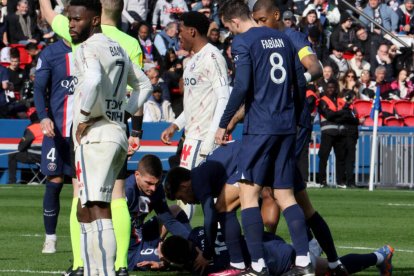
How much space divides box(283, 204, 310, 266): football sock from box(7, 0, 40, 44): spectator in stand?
20.9 metres

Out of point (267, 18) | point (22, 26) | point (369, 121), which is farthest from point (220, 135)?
point (22, 26)

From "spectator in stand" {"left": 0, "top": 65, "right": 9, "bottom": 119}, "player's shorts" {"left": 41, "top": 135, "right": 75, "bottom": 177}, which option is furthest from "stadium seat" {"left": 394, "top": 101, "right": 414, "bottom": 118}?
"player's shorts" {"left": 41, "top": 135, "right": 75, "bottom": 177}

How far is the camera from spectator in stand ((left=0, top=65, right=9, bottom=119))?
25.5m

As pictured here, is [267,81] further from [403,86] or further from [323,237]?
[403,86]

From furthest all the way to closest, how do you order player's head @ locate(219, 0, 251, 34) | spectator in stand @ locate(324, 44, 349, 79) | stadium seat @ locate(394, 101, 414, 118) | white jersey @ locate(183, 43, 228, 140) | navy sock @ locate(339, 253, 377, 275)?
spectator in stand @ locate(324, 44, 349, 79) < stadium seat @ locate(394, 101, 414, 118) < white jersey @ locate(183, 43, 228, 140) < player's head @ locate(219, 0, 251, 34) < navy sock @ locate(339, 253, 377, 275)

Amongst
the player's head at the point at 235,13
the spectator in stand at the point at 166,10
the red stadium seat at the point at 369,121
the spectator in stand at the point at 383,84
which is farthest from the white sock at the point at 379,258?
the spectator in stand at the point at 166,10

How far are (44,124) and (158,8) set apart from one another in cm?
2082

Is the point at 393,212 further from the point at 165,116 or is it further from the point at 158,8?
the point at 158,8

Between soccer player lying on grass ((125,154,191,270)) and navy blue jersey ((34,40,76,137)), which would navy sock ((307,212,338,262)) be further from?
navy blue jersey ((34,40,76,137))

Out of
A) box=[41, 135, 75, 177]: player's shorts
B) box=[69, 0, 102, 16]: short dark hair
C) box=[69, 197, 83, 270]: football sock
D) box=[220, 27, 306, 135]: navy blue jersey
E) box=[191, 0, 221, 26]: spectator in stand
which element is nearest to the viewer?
box=[69, 0, 102, 16]: short dark hair

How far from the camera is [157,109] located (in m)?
25.5

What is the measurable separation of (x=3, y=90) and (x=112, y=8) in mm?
16190

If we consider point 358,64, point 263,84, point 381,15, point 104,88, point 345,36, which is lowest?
point 104,88

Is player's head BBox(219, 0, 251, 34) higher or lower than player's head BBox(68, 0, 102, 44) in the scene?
higher
